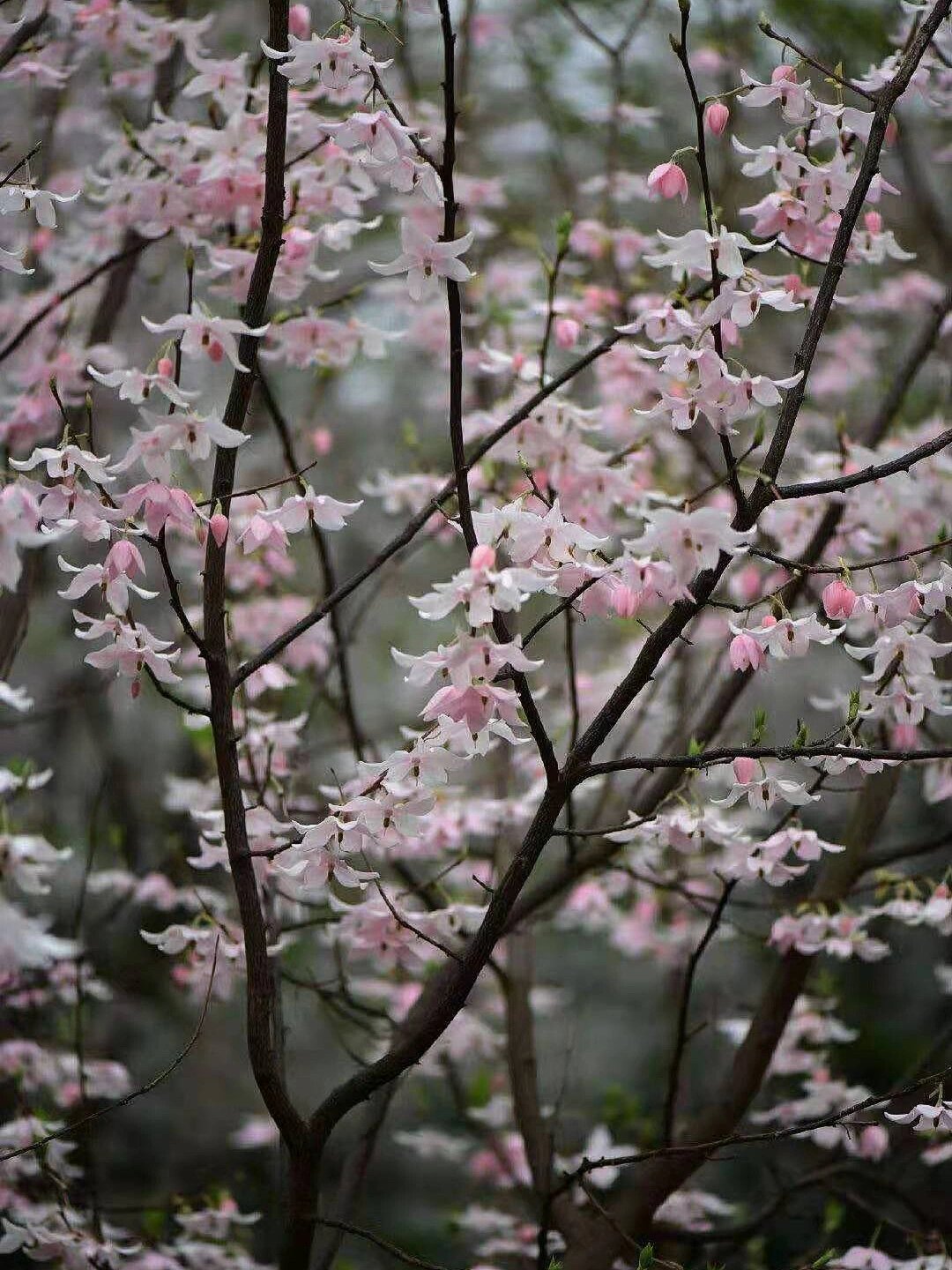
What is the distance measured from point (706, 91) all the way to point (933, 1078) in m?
4.11

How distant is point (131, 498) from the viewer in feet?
5.95

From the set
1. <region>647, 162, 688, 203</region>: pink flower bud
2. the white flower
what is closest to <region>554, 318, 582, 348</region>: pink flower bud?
<region>647, 162, 688, 203</region>: pink flower bud

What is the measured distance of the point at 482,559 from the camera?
1.60m

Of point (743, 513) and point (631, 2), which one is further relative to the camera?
point (631, 2)

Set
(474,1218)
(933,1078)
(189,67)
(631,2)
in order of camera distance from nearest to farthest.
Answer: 1. (933,1078)
2. (474,1218)
3. (189,67)
4. (631,2)

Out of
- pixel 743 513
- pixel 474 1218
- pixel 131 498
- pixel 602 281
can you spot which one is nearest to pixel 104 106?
pixel 602 281

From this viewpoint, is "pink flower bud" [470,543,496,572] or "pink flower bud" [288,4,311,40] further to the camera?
"pink flower bud" [288,4,311,40]

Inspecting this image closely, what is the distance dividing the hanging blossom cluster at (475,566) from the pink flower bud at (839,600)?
0.11 feet

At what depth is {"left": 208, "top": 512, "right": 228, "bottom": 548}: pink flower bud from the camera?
1888 mm

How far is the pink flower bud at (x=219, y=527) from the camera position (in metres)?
1.89

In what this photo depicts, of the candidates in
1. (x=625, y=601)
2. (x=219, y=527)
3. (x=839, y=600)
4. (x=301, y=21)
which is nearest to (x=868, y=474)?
(x=839, y=600)

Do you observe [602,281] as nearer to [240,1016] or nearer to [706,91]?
[706,91]

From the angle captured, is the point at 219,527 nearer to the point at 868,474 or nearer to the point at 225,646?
the point at 225,646

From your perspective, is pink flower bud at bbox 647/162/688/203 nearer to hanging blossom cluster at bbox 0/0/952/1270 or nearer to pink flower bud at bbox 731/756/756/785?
hanging blossom cluster at bbox 0/0/952/1270
